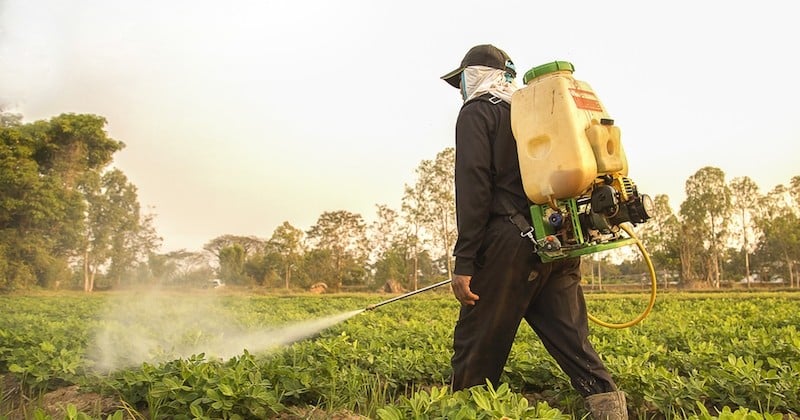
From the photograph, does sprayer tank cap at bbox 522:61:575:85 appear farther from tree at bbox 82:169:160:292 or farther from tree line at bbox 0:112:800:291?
tree at bbox 82:169:160:292

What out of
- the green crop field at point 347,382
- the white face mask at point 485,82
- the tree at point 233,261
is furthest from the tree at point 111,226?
the white face mask at point 485,82

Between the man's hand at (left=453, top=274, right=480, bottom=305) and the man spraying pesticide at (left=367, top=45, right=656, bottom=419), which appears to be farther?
the man's hand at (left=453, top=274, right=480, bottom=305)

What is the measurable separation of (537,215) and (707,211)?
1833 inches

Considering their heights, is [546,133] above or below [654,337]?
A: above

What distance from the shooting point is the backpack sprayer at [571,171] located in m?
2.30

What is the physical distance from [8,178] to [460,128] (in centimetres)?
2293

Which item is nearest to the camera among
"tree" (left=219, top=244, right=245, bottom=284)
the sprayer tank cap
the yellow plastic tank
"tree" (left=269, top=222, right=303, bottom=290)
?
the yellow plastic tank

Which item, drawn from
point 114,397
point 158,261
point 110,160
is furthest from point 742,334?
point 110,160

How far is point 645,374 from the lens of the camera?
2.97 metres

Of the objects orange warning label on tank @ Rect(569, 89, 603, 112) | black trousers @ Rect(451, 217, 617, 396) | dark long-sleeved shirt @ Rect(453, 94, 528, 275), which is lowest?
black trousers @ Rect(451, 217, 617, 396)

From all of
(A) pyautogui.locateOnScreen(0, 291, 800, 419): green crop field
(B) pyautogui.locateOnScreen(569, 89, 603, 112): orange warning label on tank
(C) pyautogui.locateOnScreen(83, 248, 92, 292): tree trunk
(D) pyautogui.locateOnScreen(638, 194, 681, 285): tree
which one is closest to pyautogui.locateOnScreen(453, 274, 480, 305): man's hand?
(A) pyautogui.locateOnScreen(0, 291, 800, 419): green crop field

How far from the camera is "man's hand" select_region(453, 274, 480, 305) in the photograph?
2531mm

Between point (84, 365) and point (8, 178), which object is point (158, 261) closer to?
point (84, 365)

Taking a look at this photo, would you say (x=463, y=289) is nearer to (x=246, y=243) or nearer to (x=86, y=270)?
(x=86, y=270)
